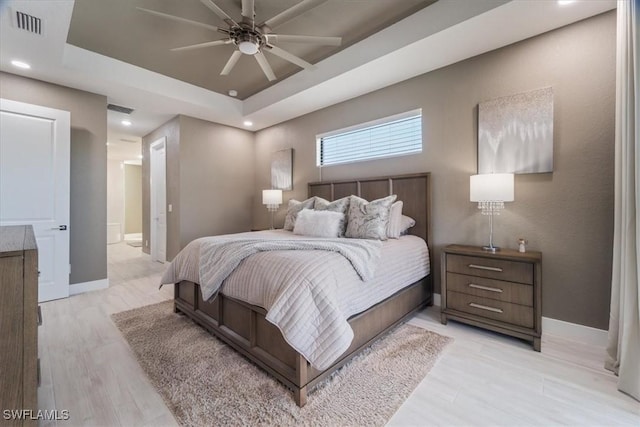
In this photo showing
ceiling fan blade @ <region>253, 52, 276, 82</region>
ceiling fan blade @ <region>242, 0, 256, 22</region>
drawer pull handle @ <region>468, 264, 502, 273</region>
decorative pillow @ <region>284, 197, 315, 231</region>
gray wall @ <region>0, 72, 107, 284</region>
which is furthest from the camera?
decorative pillow @ <region>284, 197, 315, 231</region>

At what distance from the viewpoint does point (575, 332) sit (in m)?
2.28

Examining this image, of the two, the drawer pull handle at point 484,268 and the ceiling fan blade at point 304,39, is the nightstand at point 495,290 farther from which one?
the ceiling fan blade at point 304,39

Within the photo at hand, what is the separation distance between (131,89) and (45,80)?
880 mm

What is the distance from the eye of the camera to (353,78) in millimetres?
3266

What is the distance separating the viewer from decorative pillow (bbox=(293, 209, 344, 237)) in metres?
2.99

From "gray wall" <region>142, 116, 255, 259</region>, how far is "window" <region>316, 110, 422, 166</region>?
73.8 inches

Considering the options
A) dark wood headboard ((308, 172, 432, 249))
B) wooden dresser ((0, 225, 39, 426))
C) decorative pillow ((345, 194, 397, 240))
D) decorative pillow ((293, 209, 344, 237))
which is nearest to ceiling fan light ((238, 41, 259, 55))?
decorative pillow ((293, 209, 344, 237))

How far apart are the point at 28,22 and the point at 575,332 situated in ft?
17.3

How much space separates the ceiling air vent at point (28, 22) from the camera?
2.15 metres

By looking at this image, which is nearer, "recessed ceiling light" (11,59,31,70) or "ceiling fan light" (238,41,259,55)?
"ceiling fan light" (238,41,259,55)

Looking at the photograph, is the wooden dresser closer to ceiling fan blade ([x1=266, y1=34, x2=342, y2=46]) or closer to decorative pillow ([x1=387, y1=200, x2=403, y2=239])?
ceiling fan blade ([x1=266, y1=34, x2=342, y2=46])

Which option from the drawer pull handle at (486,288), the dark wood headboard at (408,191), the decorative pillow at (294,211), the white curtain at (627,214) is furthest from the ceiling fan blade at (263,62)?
the drawer pull handle at (486,288)

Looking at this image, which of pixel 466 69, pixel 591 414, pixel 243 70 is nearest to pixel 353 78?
pixel 466 69

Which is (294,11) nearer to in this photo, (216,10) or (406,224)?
(216,10)
